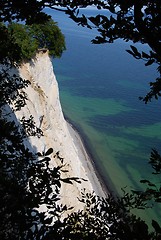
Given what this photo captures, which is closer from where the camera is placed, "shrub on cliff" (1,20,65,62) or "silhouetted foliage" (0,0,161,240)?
"silhouetted foliage" (0,0,161,240)

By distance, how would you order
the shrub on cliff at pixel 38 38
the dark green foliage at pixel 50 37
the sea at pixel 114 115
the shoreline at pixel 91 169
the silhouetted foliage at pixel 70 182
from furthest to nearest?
the sea at pixel 114 115 → the shoreline at pixel 91 169 → the dark green foliage at pixel 50 37 → the shrub on cliff at pixel 38 38 → the silhouetted foliage at pixel 70 182

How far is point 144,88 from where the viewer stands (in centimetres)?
5412

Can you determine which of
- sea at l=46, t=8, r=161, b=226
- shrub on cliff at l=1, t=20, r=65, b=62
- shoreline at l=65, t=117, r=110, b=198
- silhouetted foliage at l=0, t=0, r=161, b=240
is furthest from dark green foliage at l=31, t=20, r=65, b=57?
silhouetted foliage at l=0, t=0, r=161, b=240

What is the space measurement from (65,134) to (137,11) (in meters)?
21.9

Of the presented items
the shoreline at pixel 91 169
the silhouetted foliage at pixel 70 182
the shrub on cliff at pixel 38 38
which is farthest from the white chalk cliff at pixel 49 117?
the silhouetted foliage at pixel 70 182

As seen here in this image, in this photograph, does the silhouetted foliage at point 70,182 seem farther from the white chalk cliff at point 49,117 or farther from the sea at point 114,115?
the sea at point 114,115

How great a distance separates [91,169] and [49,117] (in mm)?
8790

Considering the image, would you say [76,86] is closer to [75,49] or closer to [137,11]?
[75,49]

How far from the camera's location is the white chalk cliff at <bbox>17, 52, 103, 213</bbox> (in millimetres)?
19266

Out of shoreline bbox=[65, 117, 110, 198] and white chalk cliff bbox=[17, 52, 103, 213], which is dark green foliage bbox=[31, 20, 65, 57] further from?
shoreline bbox=[65, 117, 110, 198]

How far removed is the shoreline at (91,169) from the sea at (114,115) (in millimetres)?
400

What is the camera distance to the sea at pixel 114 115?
29312mm

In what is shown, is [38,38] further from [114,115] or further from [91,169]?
[114,115]

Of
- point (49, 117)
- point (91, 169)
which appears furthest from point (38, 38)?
point (91, 169)
